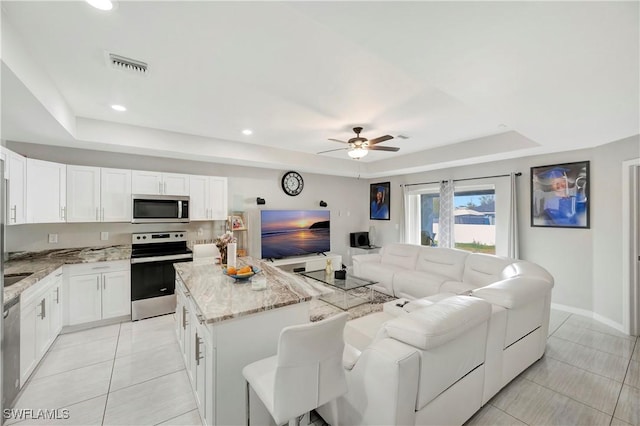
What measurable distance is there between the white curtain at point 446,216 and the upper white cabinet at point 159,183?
4.85 meters

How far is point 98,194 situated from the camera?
3.63m

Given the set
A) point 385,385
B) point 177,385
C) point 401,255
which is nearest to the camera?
point 385,385

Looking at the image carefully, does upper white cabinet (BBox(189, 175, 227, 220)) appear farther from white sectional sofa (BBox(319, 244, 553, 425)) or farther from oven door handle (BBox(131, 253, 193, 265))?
white sectional sofa (BBox(319, 244, 553, 425))

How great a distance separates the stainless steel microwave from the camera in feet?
12.4

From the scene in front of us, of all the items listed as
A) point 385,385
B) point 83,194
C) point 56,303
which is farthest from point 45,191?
point 385,385

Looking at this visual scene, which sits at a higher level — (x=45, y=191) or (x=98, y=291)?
(x=45, y=191)

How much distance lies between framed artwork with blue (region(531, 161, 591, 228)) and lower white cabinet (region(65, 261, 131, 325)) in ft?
20.6

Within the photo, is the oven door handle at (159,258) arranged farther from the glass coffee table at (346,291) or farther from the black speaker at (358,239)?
the black speaker at (358,239)

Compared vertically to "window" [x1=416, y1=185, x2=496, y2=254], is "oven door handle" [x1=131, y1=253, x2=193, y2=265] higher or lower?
lower

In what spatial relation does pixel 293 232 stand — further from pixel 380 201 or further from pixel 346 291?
pixel 380 201

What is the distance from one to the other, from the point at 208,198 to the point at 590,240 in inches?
231

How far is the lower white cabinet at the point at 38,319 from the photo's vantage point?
7.40 feet

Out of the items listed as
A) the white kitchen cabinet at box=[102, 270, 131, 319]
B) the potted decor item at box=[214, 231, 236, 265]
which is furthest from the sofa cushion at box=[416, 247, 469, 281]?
the white kitchen cabinet at box=[102, 270, 131, 319]

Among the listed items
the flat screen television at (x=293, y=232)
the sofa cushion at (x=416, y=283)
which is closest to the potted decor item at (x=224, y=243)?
the flat screen television at (x=293, y=232)
